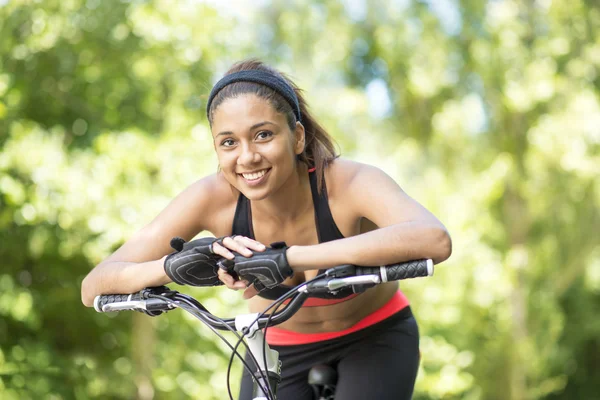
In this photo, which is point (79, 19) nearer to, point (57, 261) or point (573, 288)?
point (57, 261)

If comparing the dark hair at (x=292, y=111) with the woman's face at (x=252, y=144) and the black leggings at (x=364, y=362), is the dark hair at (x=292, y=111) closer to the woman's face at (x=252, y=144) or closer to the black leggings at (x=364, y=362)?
the woman's face at (x=252, y=144)

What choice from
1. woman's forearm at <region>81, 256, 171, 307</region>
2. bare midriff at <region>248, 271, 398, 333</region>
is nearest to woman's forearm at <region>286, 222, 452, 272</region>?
woman's forearm at <region>81, 256, 171, 307</region>

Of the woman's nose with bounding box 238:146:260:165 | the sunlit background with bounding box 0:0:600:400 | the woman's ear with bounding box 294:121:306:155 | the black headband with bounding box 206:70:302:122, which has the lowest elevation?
the woman's nose with bounding box 238:146:260:165

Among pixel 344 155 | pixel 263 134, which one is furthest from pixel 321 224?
pixel 344 155

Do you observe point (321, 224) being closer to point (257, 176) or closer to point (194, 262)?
point (257, 176)

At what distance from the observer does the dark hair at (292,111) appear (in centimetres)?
263

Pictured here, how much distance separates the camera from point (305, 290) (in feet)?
7.49

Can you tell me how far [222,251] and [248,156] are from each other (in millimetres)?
405

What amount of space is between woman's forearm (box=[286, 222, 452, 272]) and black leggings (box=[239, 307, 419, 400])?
0.63 metres

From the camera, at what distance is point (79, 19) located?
7758 mm

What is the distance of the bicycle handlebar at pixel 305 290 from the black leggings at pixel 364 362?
0.55 meters

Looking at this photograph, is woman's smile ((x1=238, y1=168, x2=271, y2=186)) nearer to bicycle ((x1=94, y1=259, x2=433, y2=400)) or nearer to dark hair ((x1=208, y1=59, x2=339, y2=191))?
dark hair ((x1=208, y1=59, x2=339, y2=191))

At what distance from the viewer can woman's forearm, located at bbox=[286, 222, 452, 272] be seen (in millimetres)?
2312

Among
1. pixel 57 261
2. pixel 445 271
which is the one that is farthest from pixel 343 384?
pixel 445 271
